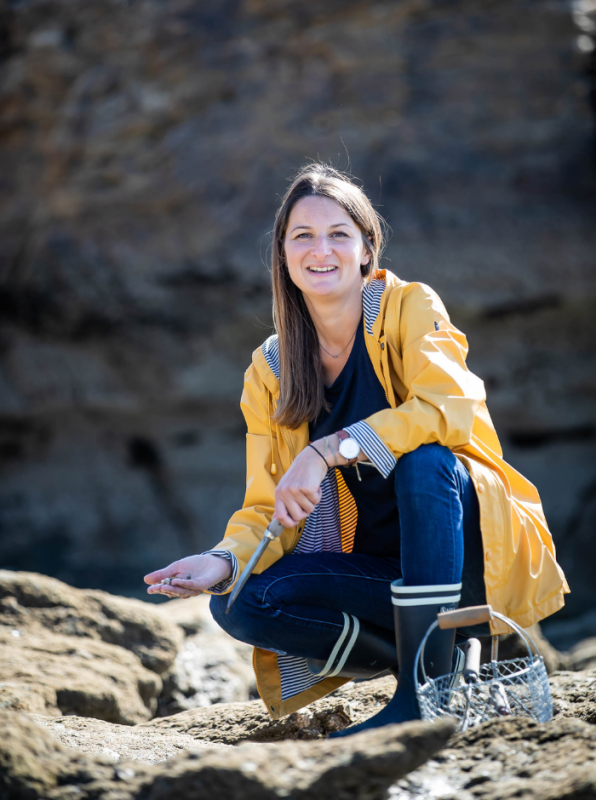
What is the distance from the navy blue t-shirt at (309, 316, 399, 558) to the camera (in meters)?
1.88

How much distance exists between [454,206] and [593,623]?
2984mm

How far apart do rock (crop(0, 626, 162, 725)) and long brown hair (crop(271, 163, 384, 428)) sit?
1016 mm

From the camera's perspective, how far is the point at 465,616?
4.61 feet

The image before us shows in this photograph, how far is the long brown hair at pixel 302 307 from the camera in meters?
1.94

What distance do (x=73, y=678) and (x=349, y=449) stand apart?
48.8 inches

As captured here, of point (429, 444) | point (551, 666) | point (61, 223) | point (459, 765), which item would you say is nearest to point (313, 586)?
point (429, 444)

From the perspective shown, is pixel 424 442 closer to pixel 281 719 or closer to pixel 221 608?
pixel 221 608

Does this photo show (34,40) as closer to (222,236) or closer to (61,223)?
(61,223)

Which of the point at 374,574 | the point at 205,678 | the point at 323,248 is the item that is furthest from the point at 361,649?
the point at 205,678

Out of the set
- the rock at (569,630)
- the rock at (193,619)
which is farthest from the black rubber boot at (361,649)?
the rock at (569,630)

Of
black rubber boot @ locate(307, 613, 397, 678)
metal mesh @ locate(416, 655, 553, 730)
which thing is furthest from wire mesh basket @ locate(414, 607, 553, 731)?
black rubber boot @ locate(307, 613, 397, 678)

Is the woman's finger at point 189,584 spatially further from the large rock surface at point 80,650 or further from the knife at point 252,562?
the large rock surface at point 80,650

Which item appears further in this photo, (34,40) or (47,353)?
(47,353)

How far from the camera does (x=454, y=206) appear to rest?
546 centimetres
